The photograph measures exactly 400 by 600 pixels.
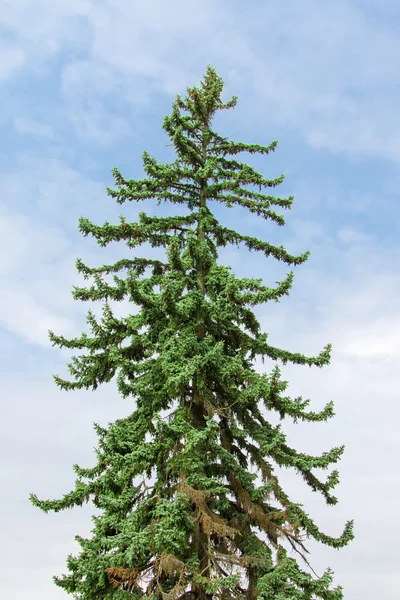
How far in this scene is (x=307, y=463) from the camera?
463 inches

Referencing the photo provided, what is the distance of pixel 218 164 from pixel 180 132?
1.60 m

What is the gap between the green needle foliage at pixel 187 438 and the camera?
10.5m

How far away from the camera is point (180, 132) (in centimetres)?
1523

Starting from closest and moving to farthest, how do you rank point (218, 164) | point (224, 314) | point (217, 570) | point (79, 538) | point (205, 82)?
point (217, 570), point (79, 538), point (224, 314), point (218, 164), point (205, 82)

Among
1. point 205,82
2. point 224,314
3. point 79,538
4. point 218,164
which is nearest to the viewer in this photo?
point 79,538

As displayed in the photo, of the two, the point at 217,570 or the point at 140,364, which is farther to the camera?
the point at 140,364

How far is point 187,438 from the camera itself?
1106cm

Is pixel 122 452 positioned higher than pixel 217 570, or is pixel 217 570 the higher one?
pixel 122 452

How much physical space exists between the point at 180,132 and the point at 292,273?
5399 millimetres

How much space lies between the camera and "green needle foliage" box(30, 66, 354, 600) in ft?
34.3

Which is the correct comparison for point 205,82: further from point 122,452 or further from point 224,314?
point 122,452

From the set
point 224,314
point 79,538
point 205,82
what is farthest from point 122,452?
point 205,82

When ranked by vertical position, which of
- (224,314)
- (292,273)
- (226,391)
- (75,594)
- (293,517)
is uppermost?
(292,273)

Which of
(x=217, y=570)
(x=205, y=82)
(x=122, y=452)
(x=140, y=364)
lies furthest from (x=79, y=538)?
(x=205, y=82)
